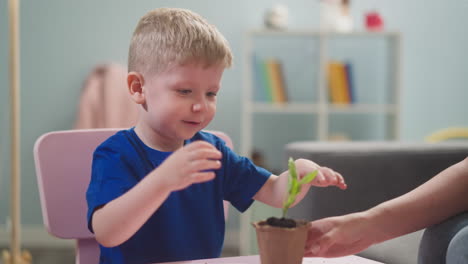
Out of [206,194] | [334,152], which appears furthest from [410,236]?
[334,152]

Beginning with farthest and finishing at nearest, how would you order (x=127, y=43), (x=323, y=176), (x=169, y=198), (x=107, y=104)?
(x=127, y=43) < (x=107, y=104) < (x=169, y=198) < (x=323, y=176)

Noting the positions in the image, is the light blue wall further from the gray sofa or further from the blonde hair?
the blonde hair

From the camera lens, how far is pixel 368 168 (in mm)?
1863

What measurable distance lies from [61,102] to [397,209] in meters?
3.02

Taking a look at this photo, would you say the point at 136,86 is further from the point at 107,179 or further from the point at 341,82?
the point at 341,82

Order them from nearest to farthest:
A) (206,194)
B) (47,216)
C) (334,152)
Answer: (206,194)
(47,216)
(334,152)

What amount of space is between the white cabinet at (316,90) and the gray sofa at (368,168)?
1631mm

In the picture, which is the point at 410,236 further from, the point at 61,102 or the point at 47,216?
the point at 61,102

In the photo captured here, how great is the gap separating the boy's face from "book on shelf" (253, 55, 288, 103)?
8.79 feet

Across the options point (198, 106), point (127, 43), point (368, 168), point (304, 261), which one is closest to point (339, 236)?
point (304, 261)

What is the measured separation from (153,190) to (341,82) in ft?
9.80

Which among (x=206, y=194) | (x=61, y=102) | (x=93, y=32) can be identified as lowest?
(x=61, y=102)

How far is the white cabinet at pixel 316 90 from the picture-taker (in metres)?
3.64

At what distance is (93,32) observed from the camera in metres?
3.66
